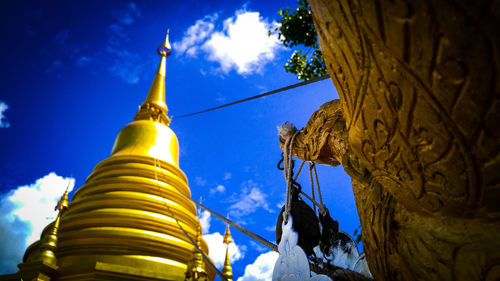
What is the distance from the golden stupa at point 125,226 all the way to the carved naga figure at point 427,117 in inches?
181

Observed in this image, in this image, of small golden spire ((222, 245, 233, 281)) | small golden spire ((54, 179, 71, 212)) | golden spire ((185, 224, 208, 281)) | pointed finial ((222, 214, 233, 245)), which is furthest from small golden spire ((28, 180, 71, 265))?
pointed finial ((222, 214, 233, 245))

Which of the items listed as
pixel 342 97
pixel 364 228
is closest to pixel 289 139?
pixel 364 228

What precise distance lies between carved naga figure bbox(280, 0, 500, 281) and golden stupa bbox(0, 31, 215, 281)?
4.61 meters

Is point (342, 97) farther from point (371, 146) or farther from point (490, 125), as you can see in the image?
point (490, 125)

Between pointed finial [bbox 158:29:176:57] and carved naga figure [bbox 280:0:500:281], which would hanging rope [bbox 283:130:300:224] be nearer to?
carved naga figure [bbox 280:0:500:281]

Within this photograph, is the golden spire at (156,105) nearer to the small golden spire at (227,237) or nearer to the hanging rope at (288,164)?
the small golden spire at (227,237)

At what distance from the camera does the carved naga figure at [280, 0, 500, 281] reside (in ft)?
1.55

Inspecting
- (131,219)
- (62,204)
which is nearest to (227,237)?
(131,219)

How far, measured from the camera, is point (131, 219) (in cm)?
562

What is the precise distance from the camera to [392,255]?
0.76 meters

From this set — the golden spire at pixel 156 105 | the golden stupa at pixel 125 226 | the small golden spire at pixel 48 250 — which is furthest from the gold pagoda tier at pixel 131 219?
the golden spire at pixel 156 105

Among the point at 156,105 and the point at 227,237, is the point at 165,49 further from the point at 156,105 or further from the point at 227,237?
the point at 227,237

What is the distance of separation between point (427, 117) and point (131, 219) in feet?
19.1

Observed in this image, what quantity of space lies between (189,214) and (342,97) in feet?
20.6
